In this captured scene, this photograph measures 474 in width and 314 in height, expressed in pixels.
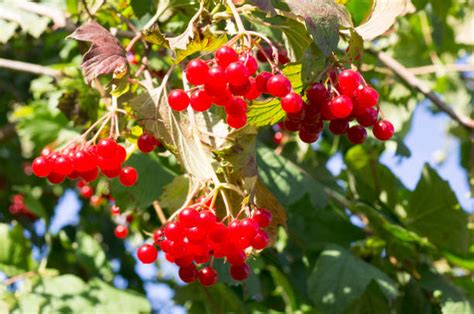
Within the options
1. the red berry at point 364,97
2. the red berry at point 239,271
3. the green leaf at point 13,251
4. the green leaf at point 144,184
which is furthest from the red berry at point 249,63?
the green leaf at point 13,251

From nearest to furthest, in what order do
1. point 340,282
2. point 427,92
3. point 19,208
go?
1. point 340,282
2. point 427,92
3. point 19,208

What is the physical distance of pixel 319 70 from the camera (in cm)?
144

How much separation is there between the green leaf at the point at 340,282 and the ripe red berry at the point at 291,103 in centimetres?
109

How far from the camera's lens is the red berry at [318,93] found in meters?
1.44

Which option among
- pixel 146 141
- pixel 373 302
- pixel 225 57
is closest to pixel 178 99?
pixel 225 57

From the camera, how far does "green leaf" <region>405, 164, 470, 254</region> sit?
2646 mm

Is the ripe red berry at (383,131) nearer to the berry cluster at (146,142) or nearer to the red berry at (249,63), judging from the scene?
the red berry at (249,63)

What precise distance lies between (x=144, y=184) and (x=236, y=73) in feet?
3.18

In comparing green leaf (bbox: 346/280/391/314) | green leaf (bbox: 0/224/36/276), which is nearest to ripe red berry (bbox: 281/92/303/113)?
green leaf (bbox: 346/280/391/314)

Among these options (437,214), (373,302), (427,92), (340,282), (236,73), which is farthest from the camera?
(437,214)

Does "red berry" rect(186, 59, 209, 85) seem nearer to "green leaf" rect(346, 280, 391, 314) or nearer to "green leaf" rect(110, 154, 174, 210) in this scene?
"green leaf" rect(110, 154, 174, 210)

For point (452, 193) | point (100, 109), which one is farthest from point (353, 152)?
point (100, 109)

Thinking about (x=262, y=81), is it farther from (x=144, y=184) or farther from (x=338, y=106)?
(x=144, y=184)

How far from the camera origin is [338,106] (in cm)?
140
